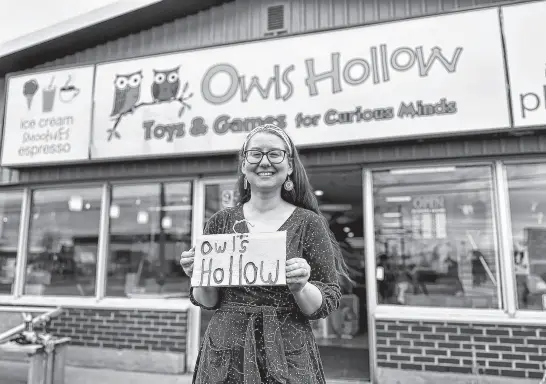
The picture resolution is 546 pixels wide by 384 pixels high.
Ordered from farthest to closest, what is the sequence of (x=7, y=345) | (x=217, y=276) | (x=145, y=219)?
(x=145, y=219) → (x=7, y=345) → (x=217, y=276)

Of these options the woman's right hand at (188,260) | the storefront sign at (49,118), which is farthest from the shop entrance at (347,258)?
the woman's right hand at (188,260)

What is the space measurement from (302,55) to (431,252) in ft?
9.18

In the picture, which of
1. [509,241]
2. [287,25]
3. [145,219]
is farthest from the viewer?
[145,219]

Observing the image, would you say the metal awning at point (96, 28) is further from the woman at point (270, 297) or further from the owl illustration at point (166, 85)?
the woman at point (270, 297)

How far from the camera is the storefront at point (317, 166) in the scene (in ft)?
14.1

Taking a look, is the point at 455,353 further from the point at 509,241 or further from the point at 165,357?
the point at 165,357

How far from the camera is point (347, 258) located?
356 inches

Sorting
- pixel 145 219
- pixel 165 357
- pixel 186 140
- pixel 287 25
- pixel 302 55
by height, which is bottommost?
pixel 165 357

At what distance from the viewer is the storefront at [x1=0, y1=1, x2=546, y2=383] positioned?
4309mm

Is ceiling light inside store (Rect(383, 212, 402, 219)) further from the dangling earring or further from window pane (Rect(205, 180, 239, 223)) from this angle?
the dangling earring

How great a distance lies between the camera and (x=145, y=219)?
5797 millimetres

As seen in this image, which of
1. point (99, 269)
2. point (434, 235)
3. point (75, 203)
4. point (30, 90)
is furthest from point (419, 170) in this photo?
point (30, 90)

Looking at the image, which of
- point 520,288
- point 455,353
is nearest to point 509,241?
point 520,288

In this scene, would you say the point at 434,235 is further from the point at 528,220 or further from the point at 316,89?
the point at 316,89
